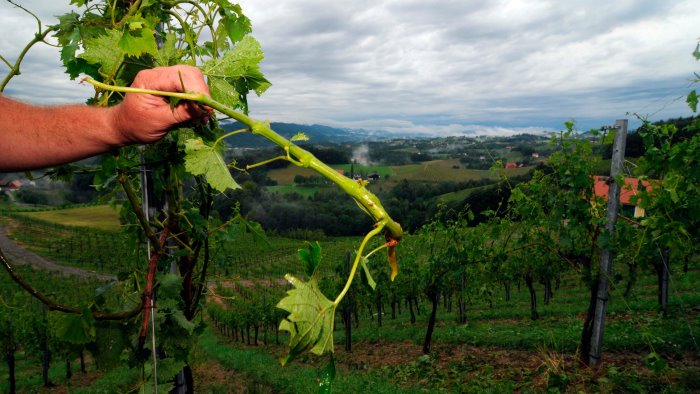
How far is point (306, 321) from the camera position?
874 mm

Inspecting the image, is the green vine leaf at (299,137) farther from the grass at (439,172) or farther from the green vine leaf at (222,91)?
the grass at (439,172)

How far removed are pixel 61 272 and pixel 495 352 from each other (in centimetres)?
5007

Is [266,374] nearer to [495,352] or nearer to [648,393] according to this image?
[495,352]

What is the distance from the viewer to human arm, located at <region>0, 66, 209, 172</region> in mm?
1063

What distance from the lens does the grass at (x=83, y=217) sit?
6322 centimetres

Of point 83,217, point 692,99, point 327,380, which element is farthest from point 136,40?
point 83,217

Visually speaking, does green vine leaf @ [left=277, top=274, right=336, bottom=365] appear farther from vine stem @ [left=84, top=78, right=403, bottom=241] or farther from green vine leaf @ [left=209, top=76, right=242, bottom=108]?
green vine leaf @ [left=209, top=76, right=242, bottom=108]

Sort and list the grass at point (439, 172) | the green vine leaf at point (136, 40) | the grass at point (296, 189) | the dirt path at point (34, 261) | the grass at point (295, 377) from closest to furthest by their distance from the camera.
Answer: the green vine leaf at point (136, 40) < the grass at point (295, 377) < the dirt path at point (34, 261) < the grass at point (296, 189) < the grass at point (439, 172)

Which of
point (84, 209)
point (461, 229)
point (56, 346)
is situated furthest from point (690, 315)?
point (84, 209)

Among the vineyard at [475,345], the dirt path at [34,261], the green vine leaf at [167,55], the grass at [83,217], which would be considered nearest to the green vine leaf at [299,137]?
the vineyard at [475,345]

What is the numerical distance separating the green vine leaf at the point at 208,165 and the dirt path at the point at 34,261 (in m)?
48.6

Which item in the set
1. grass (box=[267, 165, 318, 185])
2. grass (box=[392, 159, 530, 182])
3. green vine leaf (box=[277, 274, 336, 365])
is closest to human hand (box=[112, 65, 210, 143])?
green vine leaf (box=[277, 274, 336, 365])

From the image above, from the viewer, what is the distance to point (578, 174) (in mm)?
5688

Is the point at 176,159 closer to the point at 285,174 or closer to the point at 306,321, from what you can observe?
the point at 306,321
